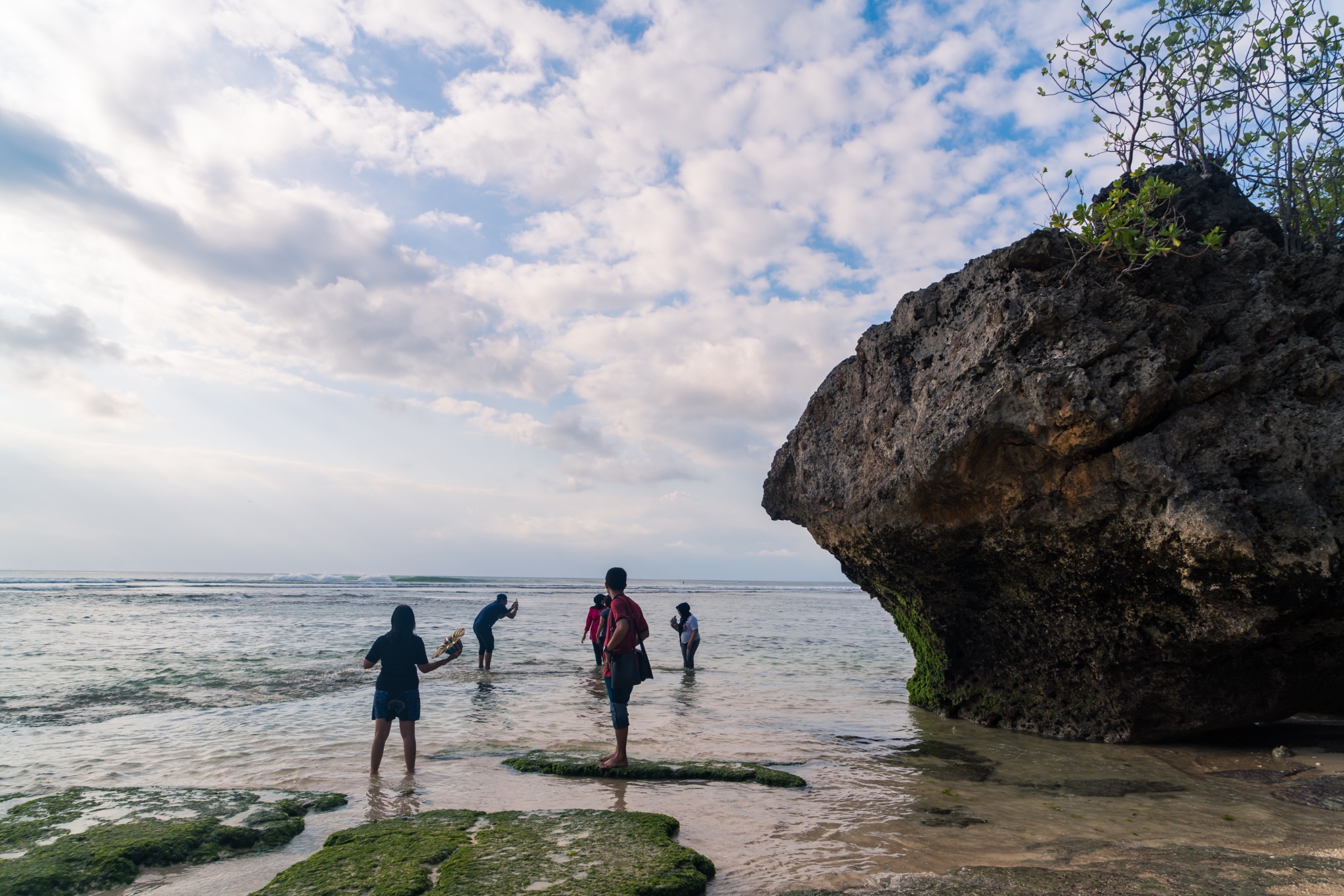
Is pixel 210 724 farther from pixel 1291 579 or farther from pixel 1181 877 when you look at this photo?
pixel 1291 579

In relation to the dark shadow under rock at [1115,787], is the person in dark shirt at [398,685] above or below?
above

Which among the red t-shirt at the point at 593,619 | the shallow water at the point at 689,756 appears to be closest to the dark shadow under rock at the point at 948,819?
the shallow water at the point at 689,756

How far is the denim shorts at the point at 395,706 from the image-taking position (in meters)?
7.49

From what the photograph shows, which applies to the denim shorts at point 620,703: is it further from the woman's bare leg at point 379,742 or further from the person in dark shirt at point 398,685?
the woman's bare leg at point 379,742

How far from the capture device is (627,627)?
24.9ft

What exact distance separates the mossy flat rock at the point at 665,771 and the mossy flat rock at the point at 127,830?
6.67ft

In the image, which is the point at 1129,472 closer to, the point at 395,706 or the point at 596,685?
the point at 395,706

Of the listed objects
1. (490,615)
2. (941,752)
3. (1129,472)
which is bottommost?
(941,752)

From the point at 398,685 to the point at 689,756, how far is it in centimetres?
335

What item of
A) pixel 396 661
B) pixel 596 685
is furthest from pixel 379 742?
pixel 596 685

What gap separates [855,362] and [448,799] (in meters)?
7.41

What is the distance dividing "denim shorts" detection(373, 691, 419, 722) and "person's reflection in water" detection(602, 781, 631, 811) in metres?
2.17

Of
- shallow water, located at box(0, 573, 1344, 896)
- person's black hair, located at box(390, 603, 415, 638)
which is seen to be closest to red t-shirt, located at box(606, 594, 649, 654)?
shallow water, located at box(0, 573, 1344, 896)

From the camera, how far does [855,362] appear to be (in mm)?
10180
